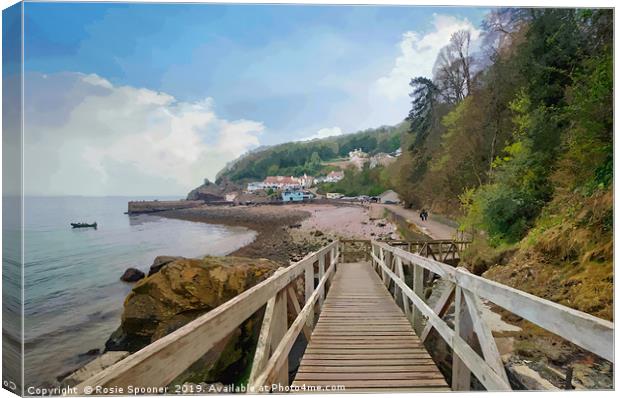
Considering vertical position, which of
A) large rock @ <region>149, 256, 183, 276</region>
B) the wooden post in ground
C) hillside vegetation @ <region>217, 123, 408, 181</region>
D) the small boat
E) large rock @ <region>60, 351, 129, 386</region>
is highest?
hillside vegetation @ <region>217, 123, 408, 181</region>

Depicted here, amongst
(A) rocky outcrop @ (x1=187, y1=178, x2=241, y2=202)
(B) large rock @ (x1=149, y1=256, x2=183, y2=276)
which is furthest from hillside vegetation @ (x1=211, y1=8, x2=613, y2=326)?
(B) large rock @ (x1=149, y1=256, x2=183, y2=276)

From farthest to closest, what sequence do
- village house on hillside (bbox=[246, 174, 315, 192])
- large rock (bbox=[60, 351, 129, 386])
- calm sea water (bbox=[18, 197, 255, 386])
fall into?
1. village house on hillside (bbox=[246, 174, 315, 192])
2. large rock (bbox=[60, 351, 129, 386])
3. calm sea water (bbox=[18, 197, 255, 386])

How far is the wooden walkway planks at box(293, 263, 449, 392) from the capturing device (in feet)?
5.96

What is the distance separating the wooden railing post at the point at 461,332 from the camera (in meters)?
1.54

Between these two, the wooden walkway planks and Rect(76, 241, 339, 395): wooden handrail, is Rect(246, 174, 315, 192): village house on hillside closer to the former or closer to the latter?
the wooden walkway planks

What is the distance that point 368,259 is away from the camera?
820 cm

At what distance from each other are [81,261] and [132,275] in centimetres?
76

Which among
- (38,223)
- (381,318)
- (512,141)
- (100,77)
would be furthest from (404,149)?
(38,223)

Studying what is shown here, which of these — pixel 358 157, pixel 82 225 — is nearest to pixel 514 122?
pixel 358 157

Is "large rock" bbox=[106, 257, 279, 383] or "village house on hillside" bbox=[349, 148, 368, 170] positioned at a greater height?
"village house on hillside" bbox=[349, 148, 368, 170]

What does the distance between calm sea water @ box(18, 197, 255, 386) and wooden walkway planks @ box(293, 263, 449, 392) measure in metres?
1.79

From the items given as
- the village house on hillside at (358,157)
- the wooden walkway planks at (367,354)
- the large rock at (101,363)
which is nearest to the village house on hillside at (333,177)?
the village house on hillside at (358,157)

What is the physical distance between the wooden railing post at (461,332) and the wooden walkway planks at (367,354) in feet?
0.45

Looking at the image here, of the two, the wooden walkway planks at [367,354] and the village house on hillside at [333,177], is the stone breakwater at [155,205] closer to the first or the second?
the village house on hillside at [333,177]
